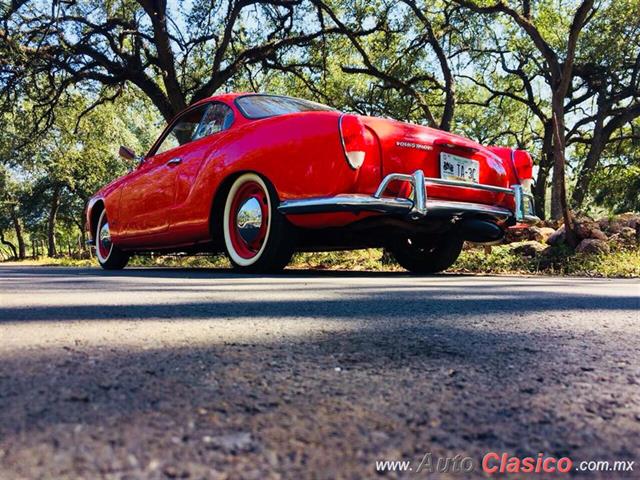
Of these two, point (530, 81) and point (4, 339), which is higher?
point (530, 81)

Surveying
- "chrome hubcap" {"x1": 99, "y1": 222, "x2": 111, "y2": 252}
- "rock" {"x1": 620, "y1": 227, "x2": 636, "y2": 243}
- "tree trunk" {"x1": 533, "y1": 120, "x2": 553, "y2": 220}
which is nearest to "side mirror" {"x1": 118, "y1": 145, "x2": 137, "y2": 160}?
"chrome hubcap" {"x1": 99, "y1": 222, "x2": 111, "y2": 252}

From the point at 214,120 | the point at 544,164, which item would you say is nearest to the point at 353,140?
the point at 214,120

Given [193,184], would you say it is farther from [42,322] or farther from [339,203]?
[42,322]

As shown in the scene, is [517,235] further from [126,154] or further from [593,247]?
[126,154]

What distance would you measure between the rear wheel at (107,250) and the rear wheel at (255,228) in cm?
259

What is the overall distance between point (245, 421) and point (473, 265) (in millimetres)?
6152

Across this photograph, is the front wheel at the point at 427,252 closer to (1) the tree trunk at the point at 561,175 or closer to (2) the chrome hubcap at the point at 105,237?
(1) the tree trunk at the point at 561,175

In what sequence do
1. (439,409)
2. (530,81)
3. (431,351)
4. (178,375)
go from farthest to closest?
1. (530,81)
2. (431,351)
3. (178,375)
4. (439,409)

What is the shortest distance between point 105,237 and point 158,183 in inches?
77.4

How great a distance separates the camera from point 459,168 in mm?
4746

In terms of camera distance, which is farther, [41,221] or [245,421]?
[41,221]

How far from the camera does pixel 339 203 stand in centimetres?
400

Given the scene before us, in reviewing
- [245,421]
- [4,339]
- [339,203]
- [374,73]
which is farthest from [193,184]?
[374,73]

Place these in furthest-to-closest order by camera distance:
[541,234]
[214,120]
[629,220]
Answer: [541,234], [629,220], [214,120]
